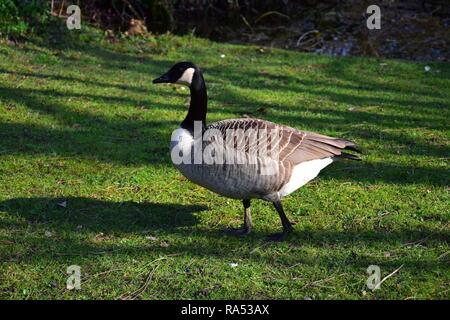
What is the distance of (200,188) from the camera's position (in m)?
5.75

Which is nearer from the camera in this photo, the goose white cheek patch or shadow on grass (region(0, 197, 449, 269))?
shadow on grass (region(0, 197, 449, 269))

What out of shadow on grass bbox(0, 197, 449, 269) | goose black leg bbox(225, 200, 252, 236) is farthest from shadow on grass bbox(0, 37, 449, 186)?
goose black leg bbox(225, 200, 252, 236)

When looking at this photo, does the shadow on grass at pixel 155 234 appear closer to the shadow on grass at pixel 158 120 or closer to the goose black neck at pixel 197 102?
the goose black neck at pixel 197 102

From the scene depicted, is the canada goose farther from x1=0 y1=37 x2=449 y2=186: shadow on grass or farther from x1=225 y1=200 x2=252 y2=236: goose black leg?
x1=0 y1=37 x2=449 y2=186: shadow on grass

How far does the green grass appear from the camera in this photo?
13.8 feet

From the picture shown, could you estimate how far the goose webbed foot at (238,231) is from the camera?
4.81 metres

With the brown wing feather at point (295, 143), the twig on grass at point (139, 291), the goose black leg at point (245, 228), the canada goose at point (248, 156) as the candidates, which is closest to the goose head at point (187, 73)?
the canada goose at point (248, 156)

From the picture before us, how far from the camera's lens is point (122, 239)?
4.70 metres

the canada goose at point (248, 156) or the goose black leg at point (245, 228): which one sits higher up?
the canada goose at point (248, 156)

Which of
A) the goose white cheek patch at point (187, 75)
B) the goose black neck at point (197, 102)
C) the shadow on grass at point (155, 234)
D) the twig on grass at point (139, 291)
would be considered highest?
the goose white cheek patch at point (187, 75)

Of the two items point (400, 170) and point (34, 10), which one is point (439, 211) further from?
point (34, 10)

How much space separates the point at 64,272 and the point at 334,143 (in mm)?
2177

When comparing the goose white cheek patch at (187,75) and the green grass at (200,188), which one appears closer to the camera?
the green grass at (200,188)
